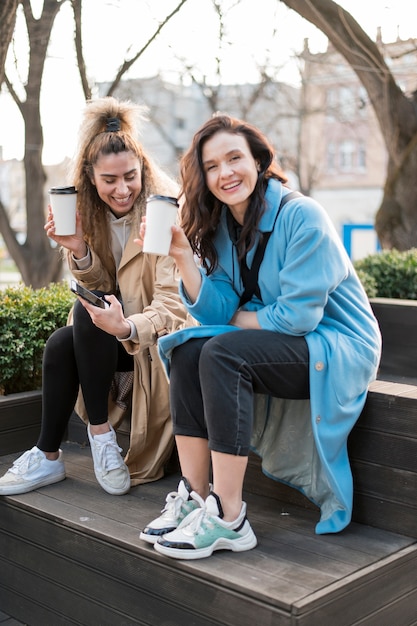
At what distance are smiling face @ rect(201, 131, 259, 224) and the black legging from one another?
0.76m

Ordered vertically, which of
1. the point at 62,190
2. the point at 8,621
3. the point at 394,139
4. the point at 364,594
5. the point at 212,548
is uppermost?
the point at 394,139

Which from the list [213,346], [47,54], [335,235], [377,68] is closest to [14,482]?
[213,346]

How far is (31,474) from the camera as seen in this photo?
10.3 feet

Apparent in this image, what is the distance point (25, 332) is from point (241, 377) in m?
1.65

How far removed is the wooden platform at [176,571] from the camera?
2.23 meters

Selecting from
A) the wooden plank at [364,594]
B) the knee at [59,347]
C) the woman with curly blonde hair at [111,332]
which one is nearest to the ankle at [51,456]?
the woman with curly blonde hair at [111,332]

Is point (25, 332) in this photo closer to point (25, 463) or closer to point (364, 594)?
point (25, 463)

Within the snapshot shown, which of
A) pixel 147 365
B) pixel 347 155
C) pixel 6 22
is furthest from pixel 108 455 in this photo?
pixel 347 155

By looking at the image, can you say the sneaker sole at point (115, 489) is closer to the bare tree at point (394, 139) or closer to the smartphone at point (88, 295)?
the smartphone at point (88, 295)

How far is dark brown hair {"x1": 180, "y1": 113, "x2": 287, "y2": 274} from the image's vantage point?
2.63m

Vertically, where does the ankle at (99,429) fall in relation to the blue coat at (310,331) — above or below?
below

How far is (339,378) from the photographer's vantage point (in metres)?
2.49

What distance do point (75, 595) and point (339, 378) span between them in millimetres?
1195

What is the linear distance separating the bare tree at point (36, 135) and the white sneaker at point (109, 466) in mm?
2222
